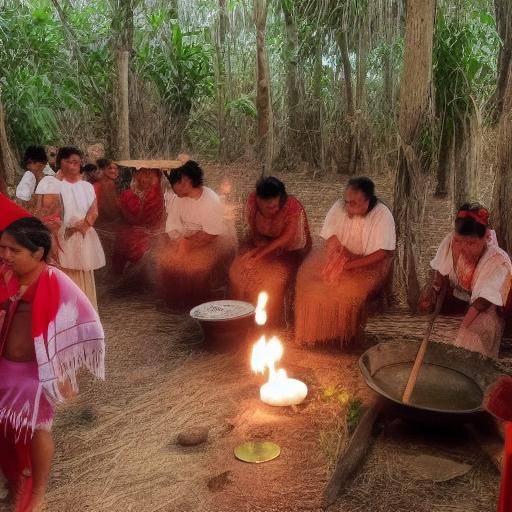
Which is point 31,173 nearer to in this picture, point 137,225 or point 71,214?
point 71,214

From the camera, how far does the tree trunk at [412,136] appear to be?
171 inches

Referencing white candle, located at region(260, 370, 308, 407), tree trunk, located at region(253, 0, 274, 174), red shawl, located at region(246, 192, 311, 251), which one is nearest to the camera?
white candle, located at region(260, 370, 308, 407)

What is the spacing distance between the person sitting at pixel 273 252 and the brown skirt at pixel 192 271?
47 centimetres

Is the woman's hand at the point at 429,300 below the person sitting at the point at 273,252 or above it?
below

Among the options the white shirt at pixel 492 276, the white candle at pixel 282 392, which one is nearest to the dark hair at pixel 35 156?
the white candle at pixel 282 392

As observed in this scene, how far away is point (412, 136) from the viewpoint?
4.44 metres

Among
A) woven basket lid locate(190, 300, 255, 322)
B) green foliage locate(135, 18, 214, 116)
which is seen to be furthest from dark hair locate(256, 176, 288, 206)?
green foliage locate(135, 18, 214, 116)

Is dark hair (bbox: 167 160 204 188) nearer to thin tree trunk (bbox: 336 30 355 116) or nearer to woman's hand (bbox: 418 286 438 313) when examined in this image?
woman's hand (bbox: 418 286 438 313)

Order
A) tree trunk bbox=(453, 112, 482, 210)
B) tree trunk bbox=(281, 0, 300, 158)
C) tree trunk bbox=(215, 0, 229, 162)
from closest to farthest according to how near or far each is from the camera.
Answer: tree trunk bbox=(453, 112, 482, 210)
tree trunk bbox=(281, 0, 300, 158)
tree trunk bbox=(215, 0, 229, 162)

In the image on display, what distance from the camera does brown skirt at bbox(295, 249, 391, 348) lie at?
4.21 metres

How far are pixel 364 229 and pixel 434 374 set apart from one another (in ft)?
4.55

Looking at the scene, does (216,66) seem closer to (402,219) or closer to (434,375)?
(402,219)

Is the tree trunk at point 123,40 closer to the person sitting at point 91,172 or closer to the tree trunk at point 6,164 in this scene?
the person sitting at point 91,172

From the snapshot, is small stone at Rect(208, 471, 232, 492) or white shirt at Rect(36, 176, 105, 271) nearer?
small stone at Rect(208, 471, 232, 492)
